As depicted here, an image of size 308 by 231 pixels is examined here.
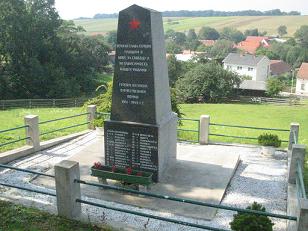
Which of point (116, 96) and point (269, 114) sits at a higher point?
point (116, 96)

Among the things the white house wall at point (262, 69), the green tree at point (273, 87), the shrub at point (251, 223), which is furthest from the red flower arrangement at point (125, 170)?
the white house wall at point (262, 69)

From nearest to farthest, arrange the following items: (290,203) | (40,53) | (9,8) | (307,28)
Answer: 1. (290,203)
2. (9,8)
3. (40,53)
4. (307,28)

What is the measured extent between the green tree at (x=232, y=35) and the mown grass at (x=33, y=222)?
18220cm

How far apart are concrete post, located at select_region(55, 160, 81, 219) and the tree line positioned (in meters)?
41.9

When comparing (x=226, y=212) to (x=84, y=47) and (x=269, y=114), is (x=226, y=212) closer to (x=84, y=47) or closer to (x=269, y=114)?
(x=269, y=114)

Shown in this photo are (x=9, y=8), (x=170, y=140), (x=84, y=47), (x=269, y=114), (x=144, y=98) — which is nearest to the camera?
(x=144, y=98)

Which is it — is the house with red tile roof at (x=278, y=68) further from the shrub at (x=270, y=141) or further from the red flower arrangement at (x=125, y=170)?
the red flower arrangement at (x=125, y=170)

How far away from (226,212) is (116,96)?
4.12 m

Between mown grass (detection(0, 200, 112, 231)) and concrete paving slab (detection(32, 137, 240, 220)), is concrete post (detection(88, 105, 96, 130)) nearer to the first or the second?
concrete paving slab (detection(32, 137, 240, 220))

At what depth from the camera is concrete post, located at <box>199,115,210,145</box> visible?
13359 millimetres

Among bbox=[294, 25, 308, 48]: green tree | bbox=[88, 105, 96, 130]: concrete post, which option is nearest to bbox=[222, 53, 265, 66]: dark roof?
bbox=[294, 25, 308, 48]: green tree

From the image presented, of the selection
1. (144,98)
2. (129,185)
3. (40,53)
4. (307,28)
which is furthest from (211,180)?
(307,28)

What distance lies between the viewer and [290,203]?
27.6 feet

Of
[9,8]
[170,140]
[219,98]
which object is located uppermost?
[9,8]
